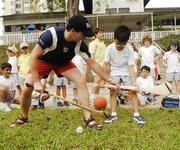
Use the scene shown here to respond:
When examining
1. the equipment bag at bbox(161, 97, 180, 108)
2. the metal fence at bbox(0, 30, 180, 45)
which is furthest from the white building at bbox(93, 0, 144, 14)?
the equipment bag at bbox(161, 97, 180, 108)

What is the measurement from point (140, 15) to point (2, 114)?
31.1 meters

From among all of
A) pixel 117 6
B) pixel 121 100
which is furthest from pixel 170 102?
pixel 117 6

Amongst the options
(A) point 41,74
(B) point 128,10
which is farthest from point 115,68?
(B) point 128,10

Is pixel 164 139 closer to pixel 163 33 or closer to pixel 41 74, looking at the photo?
pixel 41 74

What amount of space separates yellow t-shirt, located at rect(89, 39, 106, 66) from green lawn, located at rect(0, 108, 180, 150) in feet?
11.7

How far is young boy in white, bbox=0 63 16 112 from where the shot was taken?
396 inches

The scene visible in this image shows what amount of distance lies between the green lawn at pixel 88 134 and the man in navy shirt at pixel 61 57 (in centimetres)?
33

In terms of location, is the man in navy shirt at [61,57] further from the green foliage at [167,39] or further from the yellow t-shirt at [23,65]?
the green foliage at [167,39]

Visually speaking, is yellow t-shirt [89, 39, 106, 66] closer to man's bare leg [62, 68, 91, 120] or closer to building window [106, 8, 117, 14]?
man's bare leg [62, 68, 91, 120]

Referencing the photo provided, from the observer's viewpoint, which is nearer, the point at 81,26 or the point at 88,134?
the point at 81,26

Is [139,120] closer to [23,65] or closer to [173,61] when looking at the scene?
[173,61]

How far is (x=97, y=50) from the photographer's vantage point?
477 inches

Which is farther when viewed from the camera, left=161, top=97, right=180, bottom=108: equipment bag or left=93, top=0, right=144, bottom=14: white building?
left=93, top=0, right=144, bottom=14: white building

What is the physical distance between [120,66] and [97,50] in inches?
142
